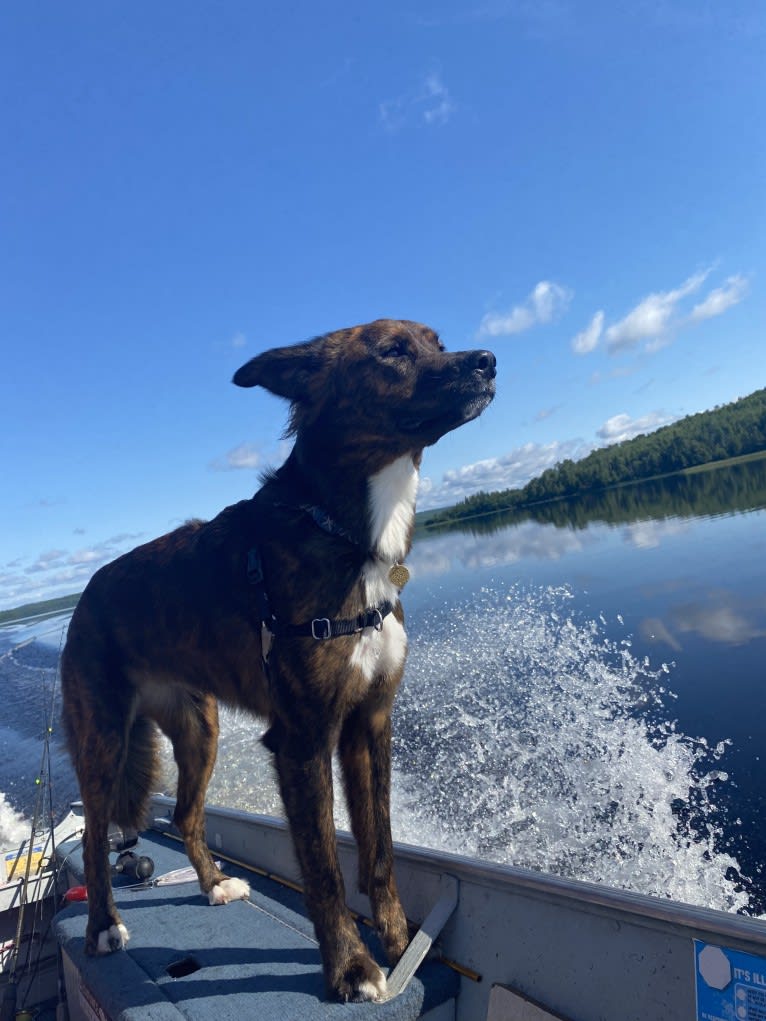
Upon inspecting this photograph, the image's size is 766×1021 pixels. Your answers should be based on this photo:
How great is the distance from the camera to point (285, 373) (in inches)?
129

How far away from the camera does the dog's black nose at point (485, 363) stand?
2959 millimetres

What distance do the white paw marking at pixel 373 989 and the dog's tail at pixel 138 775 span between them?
2.11m

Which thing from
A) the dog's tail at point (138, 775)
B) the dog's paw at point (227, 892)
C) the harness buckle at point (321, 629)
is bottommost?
the dog's paw at point (227, 892)

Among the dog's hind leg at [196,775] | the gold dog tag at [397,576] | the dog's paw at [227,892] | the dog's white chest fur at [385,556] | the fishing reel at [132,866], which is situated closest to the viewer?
the dog's white chest fur at [385,556]

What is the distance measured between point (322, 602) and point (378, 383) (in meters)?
1.05

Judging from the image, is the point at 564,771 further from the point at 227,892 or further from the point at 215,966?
the point at 215,966

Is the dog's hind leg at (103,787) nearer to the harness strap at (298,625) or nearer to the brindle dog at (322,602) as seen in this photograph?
the brindle dog at (322,602)

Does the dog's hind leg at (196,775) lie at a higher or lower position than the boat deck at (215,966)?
higher

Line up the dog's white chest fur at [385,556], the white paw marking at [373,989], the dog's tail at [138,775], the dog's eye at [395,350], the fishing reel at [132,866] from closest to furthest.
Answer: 1. the white paw marking at [373,989]
2. the dog's white chest fur at [385,556]
3. the dog's eye at [395,350]
4. the dog's tail at [138,775]
5. the fishing reel at [132,866]

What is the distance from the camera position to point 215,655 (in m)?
3.31

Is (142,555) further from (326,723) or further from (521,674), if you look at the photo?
(521,674)

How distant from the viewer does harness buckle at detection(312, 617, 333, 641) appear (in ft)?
9.17

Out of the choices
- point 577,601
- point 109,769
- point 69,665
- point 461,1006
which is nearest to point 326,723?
point 461,1006

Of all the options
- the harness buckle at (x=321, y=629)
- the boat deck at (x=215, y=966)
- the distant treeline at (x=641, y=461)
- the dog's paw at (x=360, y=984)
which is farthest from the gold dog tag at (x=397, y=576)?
the distant treeline at (x=641, y=461)
